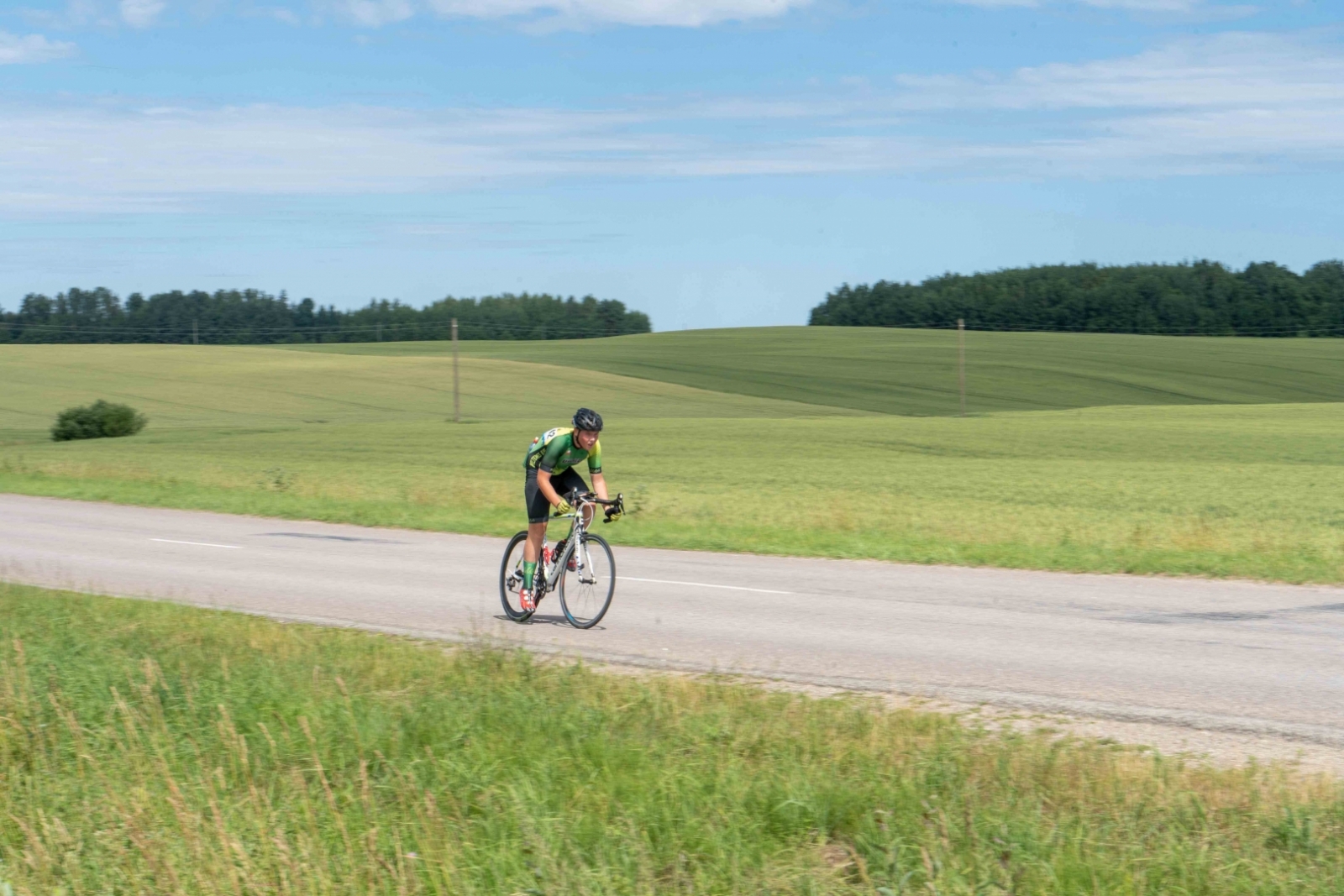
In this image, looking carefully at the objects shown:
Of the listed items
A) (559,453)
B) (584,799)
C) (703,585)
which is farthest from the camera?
(703,585)

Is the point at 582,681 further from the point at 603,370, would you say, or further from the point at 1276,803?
the point at 603,370

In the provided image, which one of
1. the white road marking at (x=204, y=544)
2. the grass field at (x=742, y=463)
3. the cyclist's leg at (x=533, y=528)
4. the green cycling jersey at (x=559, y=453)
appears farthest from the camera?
the grass field at (x=742, y=463)

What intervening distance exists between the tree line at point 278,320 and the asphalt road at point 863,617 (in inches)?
5433

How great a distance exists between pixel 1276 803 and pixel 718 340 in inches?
4370

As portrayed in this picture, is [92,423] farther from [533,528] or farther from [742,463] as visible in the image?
[533,528]

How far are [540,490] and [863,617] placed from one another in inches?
113

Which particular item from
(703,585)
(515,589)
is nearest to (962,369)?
(703,585)

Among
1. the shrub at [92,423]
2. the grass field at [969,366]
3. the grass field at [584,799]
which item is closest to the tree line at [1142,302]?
the grass field at [969,366]

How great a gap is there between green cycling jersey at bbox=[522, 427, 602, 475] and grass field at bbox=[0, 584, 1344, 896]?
3.34 meters

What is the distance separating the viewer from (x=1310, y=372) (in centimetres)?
9206

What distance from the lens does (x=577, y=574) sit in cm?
1163

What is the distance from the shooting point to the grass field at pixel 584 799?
4.78 meters

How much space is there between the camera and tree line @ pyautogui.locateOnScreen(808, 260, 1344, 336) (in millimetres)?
141125

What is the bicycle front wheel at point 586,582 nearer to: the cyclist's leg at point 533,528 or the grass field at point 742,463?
the cyclist's leg at point 533,528
